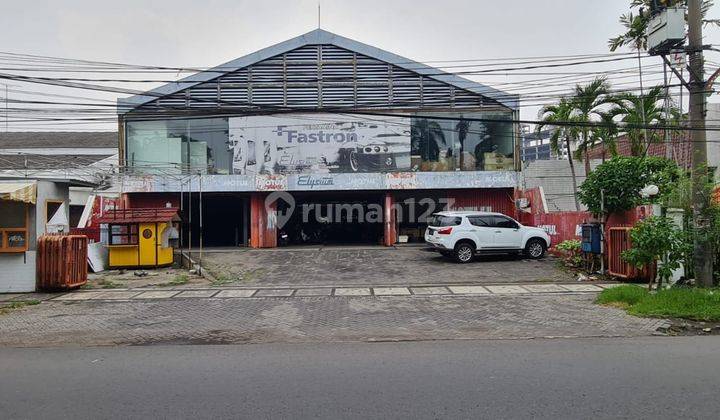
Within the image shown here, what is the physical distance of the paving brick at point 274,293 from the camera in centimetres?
1194

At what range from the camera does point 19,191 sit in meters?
11.8

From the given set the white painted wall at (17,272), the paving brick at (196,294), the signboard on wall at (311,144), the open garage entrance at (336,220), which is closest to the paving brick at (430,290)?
the paving brick at (196,294)

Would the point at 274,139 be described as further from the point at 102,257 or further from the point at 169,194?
the point at 102,257

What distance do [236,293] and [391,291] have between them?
149 inches

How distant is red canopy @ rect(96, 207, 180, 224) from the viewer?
1689 cm

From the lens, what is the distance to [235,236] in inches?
1014

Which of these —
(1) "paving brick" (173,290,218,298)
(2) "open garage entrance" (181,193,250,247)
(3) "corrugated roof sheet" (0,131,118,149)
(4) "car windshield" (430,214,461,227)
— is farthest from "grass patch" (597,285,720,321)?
(3) "corrugated roof sheet" (0,131,118,149)

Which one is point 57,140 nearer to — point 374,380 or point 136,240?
point 136,240

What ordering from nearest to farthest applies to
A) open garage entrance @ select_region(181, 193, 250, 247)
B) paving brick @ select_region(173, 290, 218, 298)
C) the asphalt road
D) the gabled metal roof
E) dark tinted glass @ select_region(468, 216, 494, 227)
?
the asphalt road → paving brick @ select_region(173, 290, 218, 298) → dark tinted glass @ select_region(468, 216, 494, 227) → the gabled metal roof → open garage entrance @ select_region(181, 193, 250, 247)

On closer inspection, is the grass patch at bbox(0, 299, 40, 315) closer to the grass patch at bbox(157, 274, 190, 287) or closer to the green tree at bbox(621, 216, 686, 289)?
the grass patch at bbox(157, 274, 190, 287)

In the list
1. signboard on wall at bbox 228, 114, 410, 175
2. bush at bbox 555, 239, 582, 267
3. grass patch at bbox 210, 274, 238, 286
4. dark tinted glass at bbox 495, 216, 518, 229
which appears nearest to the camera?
grass patch at bbox 210, 274, 238, 286

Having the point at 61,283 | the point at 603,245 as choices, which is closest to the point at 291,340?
the point at 61,283

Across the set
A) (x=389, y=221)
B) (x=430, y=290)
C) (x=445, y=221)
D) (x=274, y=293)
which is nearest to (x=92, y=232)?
(x=274, y=293)

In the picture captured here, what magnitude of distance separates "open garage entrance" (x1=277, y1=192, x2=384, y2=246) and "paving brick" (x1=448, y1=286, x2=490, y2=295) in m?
12.0
